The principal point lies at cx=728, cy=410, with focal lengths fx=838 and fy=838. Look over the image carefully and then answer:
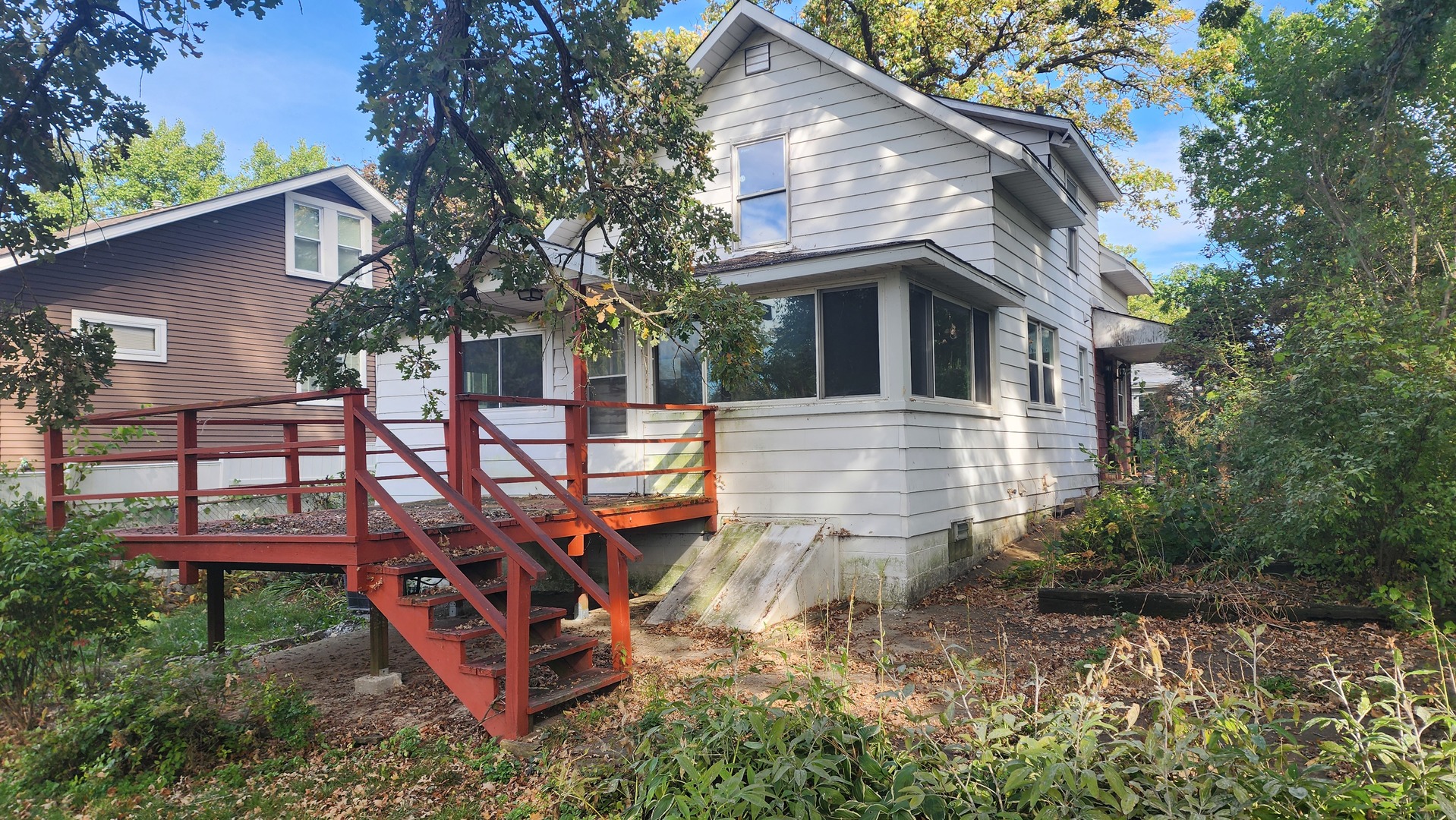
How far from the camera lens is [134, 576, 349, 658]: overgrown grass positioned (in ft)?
30.8

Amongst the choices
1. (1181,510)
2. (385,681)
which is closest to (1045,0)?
(1181,510)

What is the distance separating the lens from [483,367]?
39.6 feet

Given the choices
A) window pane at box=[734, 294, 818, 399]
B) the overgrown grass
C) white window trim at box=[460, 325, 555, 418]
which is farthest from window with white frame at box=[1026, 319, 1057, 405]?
the overgrown grass

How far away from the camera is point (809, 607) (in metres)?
8.57

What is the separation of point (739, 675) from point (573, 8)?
18.1ft

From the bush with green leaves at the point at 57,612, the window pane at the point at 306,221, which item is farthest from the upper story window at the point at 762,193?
the window pane at the point at 306,221

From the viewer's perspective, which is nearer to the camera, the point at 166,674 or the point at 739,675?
the point at 166,674

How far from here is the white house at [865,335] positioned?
9047 mm

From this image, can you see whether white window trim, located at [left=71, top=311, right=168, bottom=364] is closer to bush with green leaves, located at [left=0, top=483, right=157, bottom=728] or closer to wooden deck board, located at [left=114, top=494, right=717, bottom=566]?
wooden deck board, located at [left=114, top=494, right=717, bottom=566]

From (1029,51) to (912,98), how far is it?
14203 mm

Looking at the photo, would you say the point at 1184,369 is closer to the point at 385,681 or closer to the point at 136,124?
the point at 385,681

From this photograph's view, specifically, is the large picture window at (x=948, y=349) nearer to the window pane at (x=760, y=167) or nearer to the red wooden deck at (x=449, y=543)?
the window pane at (x=760, y=167)

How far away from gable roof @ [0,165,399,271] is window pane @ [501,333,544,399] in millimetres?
3899

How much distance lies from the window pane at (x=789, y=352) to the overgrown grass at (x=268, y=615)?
5812 mm
